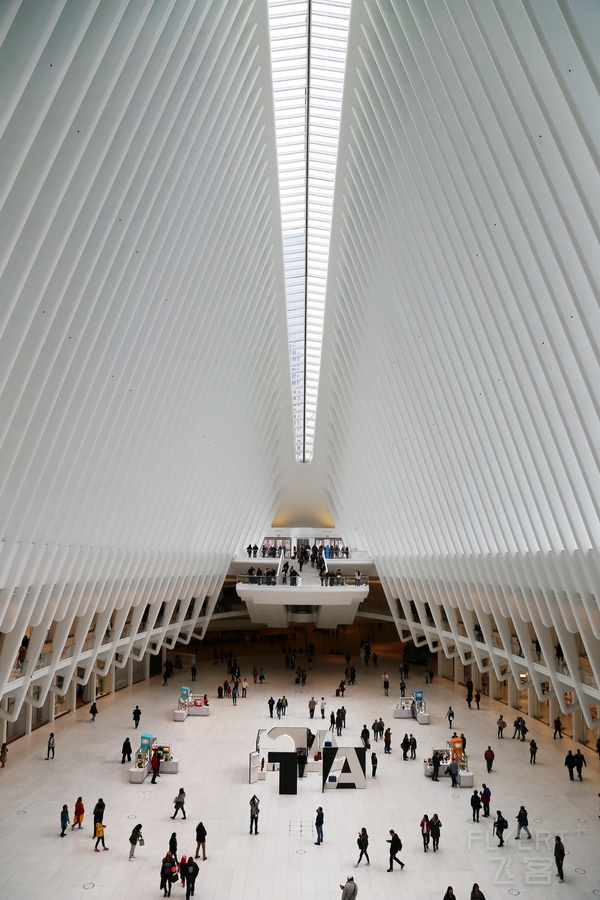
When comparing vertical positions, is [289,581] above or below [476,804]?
above

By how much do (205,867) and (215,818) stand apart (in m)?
2.39

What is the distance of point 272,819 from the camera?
1608 centimetres

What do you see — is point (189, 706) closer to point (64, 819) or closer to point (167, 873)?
point (64, 819)

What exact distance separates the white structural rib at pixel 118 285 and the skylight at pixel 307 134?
60cm

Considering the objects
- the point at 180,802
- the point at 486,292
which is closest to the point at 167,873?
the point at 180,802

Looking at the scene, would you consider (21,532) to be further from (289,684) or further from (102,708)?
(289,684)

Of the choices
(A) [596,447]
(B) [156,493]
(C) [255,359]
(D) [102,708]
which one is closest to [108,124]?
(A) [596,447]

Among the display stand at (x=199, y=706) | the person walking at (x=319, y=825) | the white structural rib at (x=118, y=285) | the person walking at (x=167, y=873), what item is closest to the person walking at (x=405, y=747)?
the person walking at (x=319, y=825)

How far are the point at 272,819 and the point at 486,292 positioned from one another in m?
12.5

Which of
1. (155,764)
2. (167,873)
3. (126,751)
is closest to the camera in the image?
(167,873)

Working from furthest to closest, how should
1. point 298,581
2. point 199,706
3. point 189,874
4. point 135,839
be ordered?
1. point 298,581
2. point 199,706
3. point 135,839
4. point 189,874

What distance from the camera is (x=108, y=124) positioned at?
35.4 feet

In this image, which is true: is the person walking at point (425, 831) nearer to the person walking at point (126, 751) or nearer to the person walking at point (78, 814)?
the person walking at point (78, 814)

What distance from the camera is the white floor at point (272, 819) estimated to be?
42.8 feet
